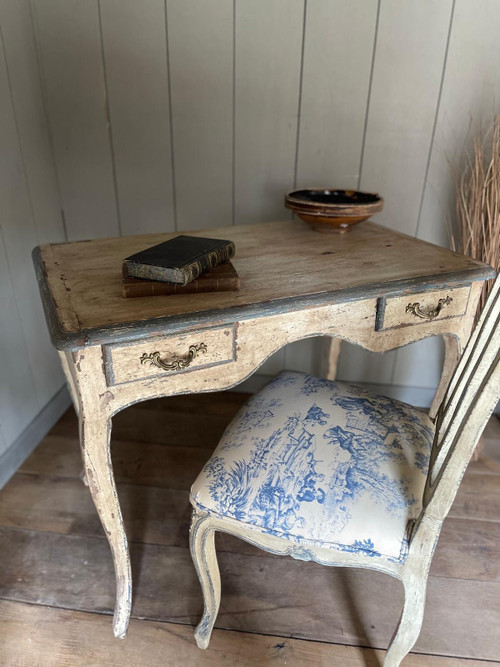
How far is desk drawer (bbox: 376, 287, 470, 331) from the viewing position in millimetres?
1136

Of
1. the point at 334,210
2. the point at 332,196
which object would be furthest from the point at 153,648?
the point at 332,196

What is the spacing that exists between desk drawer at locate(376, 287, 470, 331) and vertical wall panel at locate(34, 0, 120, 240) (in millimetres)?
1152

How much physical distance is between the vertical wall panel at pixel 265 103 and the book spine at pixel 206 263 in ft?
2.42

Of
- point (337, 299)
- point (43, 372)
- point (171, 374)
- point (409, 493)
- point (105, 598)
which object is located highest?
point (337, 299)

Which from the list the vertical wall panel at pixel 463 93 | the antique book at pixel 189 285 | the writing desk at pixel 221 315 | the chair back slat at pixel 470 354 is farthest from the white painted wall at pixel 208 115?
the chair back slat at pixel 470 354

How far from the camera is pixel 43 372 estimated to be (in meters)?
1.84

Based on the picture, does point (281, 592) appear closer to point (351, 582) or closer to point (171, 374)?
point (351, 582)

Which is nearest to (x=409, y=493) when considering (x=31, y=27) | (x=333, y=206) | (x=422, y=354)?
(x=333, y=206)

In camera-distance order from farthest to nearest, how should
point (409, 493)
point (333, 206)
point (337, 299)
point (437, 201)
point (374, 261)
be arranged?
point (437, 201)
point (333, 206)
point (374, 261)
point (337, 299)
point (409, 493)

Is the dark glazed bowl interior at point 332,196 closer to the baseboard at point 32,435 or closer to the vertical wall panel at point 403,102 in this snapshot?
the vertical wall panel at point 403,102

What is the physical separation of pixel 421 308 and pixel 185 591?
3.03 ft

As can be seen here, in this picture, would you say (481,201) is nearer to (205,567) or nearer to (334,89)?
(334,89)

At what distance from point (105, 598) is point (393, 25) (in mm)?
1837

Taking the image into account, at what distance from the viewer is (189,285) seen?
100cm
